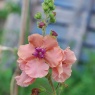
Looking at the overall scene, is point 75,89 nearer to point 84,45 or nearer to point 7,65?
point 7,65

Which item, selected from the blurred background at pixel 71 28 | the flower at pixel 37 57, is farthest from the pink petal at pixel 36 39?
the blurred background at pixel 71 28

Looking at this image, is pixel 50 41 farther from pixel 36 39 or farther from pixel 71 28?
pixel 71 28

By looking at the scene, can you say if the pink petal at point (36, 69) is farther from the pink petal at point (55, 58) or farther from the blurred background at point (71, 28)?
the blurred background at point (71, 28)

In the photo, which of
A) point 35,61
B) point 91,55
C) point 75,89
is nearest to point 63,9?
point 91,55

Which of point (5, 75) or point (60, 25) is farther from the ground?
point (5, 75)

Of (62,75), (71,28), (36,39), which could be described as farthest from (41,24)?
(71,28)

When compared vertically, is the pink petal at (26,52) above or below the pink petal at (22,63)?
above

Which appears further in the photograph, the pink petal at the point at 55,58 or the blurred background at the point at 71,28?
the blurred background at the point at 71,28
